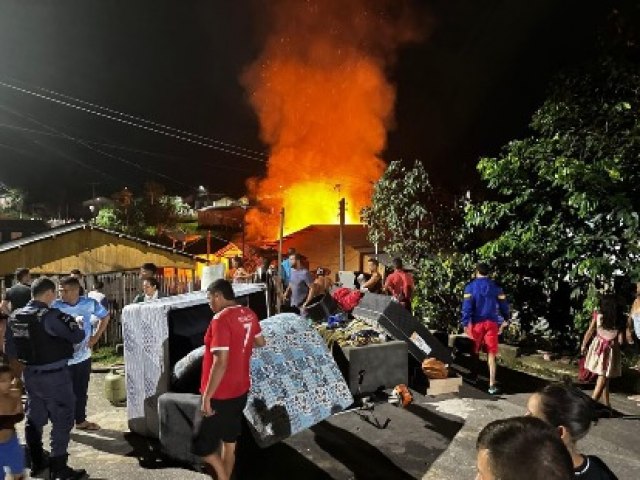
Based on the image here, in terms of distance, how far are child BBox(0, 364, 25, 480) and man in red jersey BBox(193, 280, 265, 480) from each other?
144 cm

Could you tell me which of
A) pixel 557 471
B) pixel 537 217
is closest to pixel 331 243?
pixel 537 217

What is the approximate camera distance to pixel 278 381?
6480mm

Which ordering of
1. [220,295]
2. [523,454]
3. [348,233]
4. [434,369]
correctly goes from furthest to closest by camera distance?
[348,233], [434,369], [220,295], [523,454]

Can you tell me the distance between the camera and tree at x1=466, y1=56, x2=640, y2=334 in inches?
355

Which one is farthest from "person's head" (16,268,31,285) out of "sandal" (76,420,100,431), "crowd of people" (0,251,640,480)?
"sandal" (76,420,100,431)

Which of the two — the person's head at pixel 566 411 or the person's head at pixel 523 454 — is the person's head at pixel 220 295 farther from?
the person's head at pixel 523 454

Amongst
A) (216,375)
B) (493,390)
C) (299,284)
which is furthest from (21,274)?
(493,390)

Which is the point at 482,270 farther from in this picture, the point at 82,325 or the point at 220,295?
the point at 82,325

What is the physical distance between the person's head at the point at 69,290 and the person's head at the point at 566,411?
5.59 m

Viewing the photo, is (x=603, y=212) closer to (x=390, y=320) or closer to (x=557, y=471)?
(x=390, y=320)

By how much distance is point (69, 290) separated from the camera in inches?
262

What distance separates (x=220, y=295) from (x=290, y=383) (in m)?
1.94

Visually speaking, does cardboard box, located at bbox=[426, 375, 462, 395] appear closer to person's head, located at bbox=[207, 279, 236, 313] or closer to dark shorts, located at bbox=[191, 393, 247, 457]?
dark shorts, located at bbox=[191, 393, 247, 457]

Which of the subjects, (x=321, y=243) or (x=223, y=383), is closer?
(x=223, y=383)
